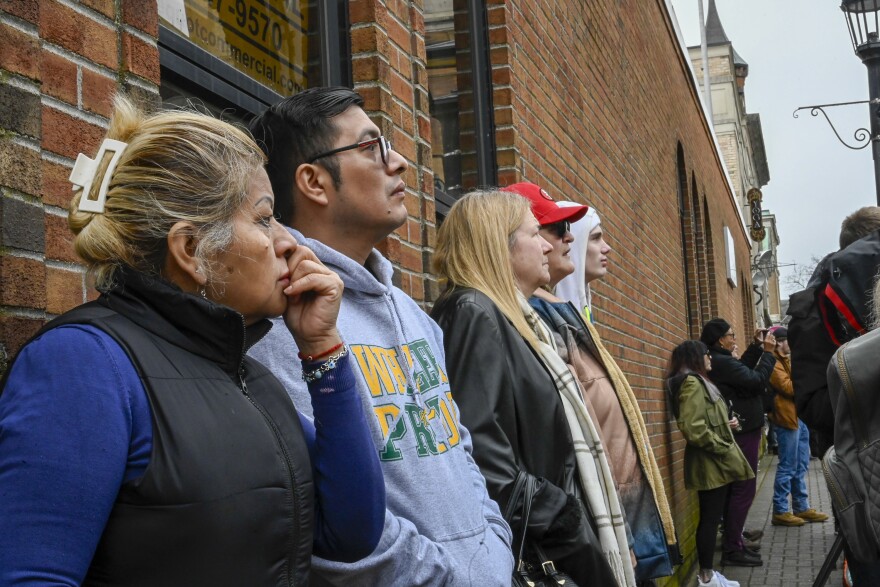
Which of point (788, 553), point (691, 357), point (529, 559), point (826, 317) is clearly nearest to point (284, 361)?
point (529, 559)

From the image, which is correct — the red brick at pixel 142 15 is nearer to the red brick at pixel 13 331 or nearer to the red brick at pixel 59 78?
the red brick at pixel 59 78

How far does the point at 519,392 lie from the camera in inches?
114

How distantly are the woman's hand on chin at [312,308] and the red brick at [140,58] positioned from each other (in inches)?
26.6

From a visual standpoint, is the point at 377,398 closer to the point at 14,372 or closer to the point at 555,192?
the point at 14,372

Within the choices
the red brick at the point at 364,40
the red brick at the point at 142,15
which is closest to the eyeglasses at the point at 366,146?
the red brick at the point at 142,15

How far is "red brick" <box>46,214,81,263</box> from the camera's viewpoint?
1.86m

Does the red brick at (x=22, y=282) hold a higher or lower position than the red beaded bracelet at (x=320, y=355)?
higher

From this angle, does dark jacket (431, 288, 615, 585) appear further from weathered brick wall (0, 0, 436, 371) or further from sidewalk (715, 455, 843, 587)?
sidewalk (715, 455, 843, 587)

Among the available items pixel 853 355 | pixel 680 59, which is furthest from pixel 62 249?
pixel 680 59

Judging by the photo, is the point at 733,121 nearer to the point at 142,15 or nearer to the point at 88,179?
the point at 142,15

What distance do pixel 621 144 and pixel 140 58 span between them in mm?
6313

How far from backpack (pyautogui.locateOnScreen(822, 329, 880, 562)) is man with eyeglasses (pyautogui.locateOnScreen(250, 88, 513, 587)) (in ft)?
3.74

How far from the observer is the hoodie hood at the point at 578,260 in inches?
176

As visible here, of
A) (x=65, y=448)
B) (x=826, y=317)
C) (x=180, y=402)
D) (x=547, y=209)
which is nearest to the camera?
(x=65, y=448)
